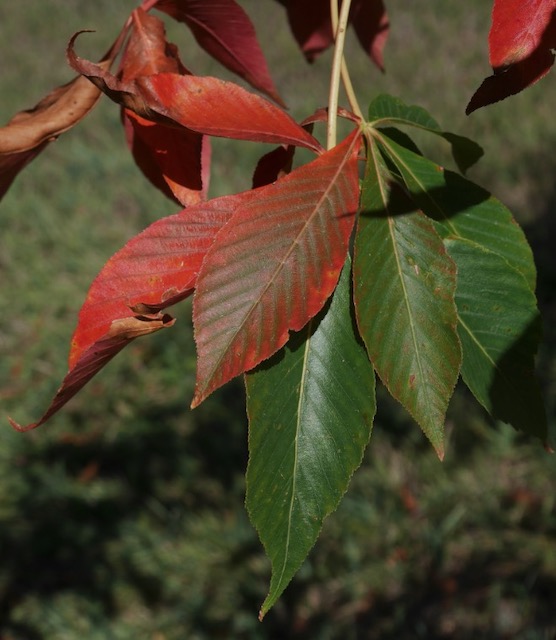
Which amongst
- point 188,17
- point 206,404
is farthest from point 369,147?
point 206,404

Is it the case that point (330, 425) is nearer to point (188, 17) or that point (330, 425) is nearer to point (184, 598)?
point (188, 17)

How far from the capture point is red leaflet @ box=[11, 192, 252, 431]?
524 mm

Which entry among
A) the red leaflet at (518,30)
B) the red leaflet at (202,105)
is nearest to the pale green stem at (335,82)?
the red leaflet at (202,105)

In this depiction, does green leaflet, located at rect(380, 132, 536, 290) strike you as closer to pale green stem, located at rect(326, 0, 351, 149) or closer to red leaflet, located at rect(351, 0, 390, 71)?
pale green stem, located at rect(326, 0, 351, 149)

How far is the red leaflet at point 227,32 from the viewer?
2.55ft

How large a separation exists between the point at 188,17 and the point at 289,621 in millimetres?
1782

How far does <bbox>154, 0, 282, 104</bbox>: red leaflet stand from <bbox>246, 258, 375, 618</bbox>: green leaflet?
0.36 meters

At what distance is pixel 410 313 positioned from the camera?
21.1 inches

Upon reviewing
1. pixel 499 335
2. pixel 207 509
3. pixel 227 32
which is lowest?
pixel 207 509

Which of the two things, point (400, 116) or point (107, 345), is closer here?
point (107, 345)

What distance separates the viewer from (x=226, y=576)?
2.29 metres

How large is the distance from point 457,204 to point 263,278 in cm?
19

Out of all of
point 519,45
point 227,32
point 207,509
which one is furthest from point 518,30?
point 207,509

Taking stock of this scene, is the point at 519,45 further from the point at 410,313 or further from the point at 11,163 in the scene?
the point at 11,163
